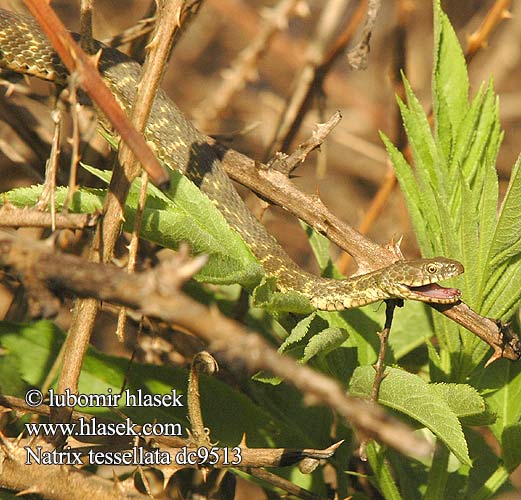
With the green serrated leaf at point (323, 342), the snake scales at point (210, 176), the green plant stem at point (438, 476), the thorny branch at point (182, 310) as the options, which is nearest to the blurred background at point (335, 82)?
the snake scales at point (210, 176)

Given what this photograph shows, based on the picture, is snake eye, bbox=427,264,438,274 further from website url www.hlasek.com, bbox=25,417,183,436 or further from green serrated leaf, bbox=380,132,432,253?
website url www.hlasek.com, bbox=25,417,183,436

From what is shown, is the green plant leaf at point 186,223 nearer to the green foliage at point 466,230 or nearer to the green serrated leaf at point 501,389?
the green foliage at point 466,230

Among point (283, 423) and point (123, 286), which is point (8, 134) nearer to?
point (283, 423)

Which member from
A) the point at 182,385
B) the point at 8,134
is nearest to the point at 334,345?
the point at 182,385

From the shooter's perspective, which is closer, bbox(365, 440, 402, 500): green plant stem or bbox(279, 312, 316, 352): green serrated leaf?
bbox(279, 312, 316, 352): green serrated leaf

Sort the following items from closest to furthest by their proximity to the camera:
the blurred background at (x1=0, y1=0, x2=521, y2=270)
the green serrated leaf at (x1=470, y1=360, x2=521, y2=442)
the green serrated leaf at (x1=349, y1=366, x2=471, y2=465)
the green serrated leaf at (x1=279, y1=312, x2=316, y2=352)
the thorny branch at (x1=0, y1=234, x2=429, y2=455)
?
the thorny branch at (x1=0, y1=234, x2=429, y2=455), the green serrated leaf at (x1=349, y1=366, x2=471, y2=465), the green serrated leaf at (x1=279, y1=312, x2=316, y2=352), the green serrated leaf at (x1=470, y1=360, x2=521, y2=442), the blurred background at (x1=0, y1=0, x2=521, y2=270)

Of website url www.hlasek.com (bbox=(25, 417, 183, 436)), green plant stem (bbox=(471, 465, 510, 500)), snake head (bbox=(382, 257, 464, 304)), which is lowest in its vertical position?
website url www.hlasek.com (bbox=(25, 417, 183, 436))

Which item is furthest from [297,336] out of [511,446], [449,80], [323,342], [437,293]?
[449,80]

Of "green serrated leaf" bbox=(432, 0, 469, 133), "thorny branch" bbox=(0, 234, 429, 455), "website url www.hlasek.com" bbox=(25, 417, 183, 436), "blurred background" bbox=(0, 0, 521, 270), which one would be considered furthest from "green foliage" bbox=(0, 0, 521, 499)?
"blurred background" bbox=(0, 0, 521, 270)
